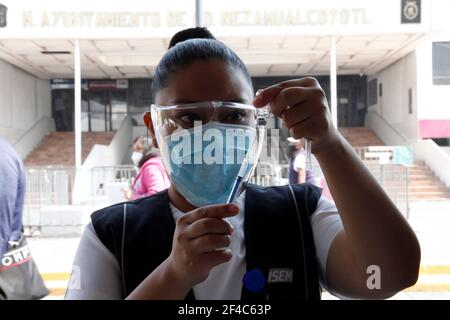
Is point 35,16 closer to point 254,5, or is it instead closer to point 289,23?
point 254,5

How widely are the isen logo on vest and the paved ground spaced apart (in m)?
0.09

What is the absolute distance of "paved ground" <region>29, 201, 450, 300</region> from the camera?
1061mm

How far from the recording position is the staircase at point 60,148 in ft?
47.3

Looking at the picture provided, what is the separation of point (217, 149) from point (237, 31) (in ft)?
33.3

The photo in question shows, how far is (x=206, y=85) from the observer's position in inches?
37.9

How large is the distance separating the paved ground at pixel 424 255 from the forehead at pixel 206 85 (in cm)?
48

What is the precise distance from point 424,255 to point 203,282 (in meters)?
0.52

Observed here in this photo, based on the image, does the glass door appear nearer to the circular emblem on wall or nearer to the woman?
the circular emblem on wall

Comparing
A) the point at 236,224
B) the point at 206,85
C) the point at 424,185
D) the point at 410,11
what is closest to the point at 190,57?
the point at 206,85

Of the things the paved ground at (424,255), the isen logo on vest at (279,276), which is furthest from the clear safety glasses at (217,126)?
the paved ground at (424,255)

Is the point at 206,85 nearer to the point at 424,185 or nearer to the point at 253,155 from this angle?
the point at 253,155

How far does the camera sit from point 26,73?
15.1 metres

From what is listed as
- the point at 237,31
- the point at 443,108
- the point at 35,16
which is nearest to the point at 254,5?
the point at 237,31

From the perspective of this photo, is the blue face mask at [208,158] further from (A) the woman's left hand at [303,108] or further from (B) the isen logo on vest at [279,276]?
(B) the isen logo on vest at [279,276]
